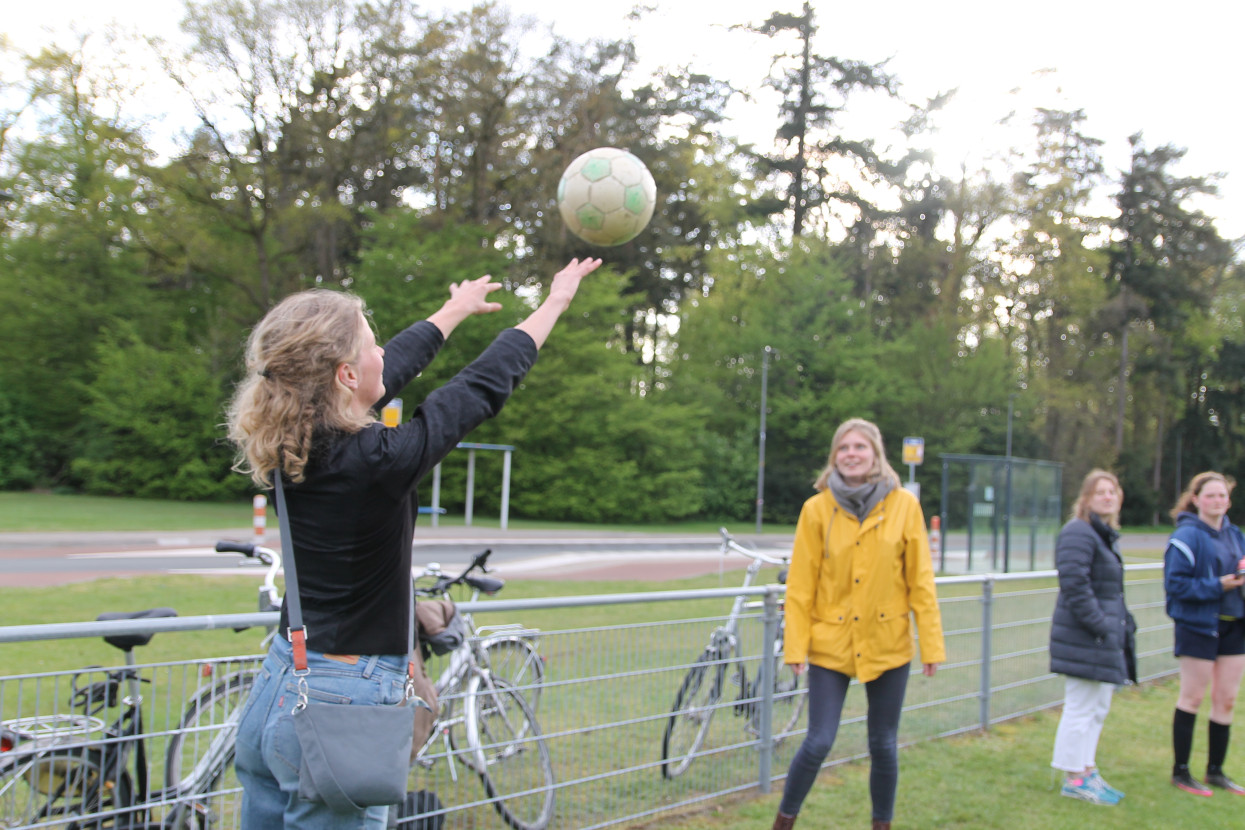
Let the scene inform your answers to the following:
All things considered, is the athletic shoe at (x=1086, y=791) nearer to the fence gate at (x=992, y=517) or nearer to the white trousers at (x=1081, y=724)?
the white trousers at (x=1081, y=724)

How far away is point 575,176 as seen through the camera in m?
3.97

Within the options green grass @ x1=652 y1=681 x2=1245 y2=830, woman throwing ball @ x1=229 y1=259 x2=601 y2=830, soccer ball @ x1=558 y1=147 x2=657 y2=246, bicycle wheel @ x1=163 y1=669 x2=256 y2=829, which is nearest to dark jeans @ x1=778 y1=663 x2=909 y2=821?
green grass @ x1=652 y1=681 x2=1245 y2=830

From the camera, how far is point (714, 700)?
507 centimetres

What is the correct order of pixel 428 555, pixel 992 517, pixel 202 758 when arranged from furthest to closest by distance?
pixel 992 517 → pixel 428 555 → pixel 202 758

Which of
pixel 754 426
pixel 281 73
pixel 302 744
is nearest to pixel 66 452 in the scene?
pixel 281 73

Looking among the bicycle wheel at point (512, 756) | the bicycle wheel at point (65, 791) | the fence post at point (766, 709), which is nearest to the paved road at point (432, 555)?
the fence post at point (766, 709)

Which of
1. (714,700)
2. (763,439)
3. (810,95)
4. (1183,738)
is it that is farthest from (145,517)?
(810,95)

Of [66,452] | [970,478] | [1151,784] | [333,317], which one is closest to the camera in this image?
[333,317]

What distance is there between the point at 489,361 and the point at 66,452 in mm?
35225

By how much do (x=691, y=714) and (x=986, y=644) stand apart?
2934 mm

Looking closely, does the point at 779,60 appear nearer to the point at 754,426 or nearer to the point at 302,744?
the point at 754,426

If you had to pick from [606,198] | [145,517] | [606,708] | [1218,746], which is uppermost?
[606,198]

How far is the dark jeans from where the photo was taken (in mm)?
4098

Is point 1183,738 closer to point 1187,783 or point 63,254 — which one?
point 1187,783
